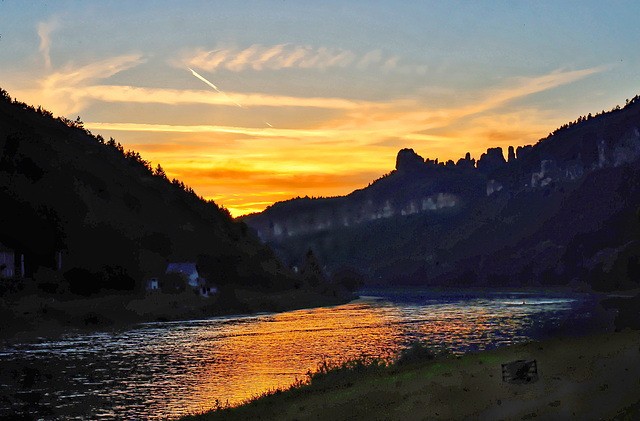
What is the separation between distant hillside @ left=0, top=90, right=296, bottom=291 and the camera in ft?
369

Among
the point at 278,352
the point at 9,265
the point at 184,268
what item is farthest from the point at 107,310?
the point at 278,352

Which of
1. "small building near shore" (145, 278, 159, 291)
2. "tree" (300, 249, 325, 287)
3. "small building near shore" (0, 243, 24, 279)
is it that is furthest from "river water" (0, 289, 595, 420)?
"tree" (300, 249, 325, 287)

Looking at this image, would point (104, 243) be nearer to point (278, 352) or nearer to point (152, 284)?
point (152, 284)

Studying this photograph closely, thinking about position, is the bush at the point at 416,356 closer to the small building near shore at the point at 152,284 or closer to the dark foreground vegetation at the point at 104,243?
the dark foreground vegetation at the point at 104,243

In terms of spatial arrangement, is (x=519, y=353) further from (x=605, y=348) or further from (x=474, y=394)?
(x=474, y=394)

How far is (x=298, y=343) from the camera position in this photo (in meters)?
61.4

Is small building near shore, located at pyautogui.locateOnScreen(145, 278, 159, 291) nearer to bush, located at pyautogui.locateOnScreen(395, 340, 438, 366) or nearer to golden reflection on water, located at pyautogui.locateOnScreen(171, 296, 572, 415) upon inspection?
golden reflection on water, located at pyautogui.locateOnScreen(171, 296, 572, 415)

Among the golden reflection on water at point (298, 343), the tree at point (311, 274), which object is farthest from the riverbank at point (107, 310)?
the tree at point (311, 274)

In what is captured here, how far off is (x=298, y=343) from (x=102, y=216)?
254ft

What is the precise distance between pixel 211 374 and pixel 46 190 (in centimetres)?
9013

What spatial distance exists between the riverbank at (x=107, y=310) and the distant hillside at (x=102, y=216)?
9.11 m

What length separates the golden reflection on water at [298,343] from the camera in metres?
37.8

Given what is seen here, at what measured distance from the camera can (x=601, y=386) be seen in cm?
2216

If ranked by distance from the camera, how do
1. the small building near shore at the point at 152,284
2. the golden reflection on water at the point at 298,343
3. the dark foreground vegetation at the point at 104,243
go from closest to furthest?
the golden reflection on water at the point at 298,343 < the dark foreground vegetation at the point at 104,243 < the small building near shore at the point at 152,284
